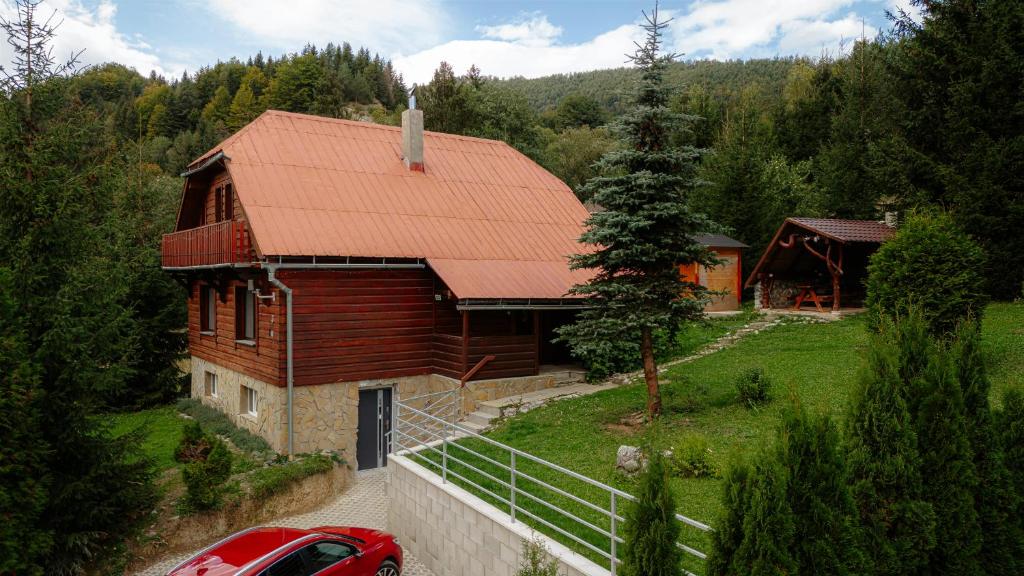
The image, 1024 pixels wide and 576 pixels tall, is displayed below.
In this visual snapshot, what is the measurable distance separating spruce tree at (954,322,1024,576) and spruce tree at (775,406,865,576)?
75.8 inches

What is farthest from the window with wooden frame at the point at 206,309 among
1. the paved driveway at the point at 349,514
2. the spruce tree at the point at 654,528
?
the spruce tree at the point at 654,528

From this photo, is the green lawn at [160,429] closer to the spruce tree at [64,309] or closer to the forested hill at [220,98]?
the spruce tree at [64,309]

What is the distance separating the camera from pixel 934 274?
508 inches

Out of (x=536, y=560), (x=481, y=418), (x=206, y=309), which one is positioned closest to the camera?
(x=536, y=560)

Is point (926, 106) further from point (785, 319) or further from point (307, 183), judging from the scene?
point (307, 183)

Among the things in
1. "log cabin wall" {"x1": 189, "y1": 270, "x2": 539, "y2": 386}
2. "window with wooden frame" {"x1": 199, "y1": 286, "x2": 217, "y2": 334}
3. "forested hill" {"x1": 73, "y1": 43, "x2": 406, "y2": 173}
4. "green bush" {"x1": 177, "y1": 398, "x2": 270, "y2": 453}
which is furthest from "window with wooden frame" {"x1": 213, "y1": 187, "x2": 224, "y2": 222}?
"forested hill" {"x1": 73, "y1": 43, "x2": 406, "y2": 173}

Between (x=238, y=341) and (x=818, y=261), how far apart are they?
1977 centimetres

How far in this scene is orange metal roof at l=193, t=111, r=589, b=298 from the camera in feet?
52.9

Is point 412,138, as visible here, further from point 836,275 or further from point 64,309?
point 836,275

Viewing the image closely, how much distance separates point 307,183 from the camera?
1745 centimetres

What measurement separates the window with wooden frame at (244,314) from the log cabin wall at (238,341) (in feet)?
0.27

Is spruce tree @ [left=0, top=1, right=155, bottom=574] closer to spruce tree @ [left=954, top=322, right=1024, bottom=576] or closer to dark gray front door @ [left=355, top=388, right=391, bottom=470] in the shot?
dark gray front door @ [left=355, top=388, right=391, bottom=470]

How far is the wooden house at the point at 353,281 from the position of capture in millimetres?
15500

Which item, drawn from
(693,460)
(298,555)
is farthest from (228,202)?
(693,460)
